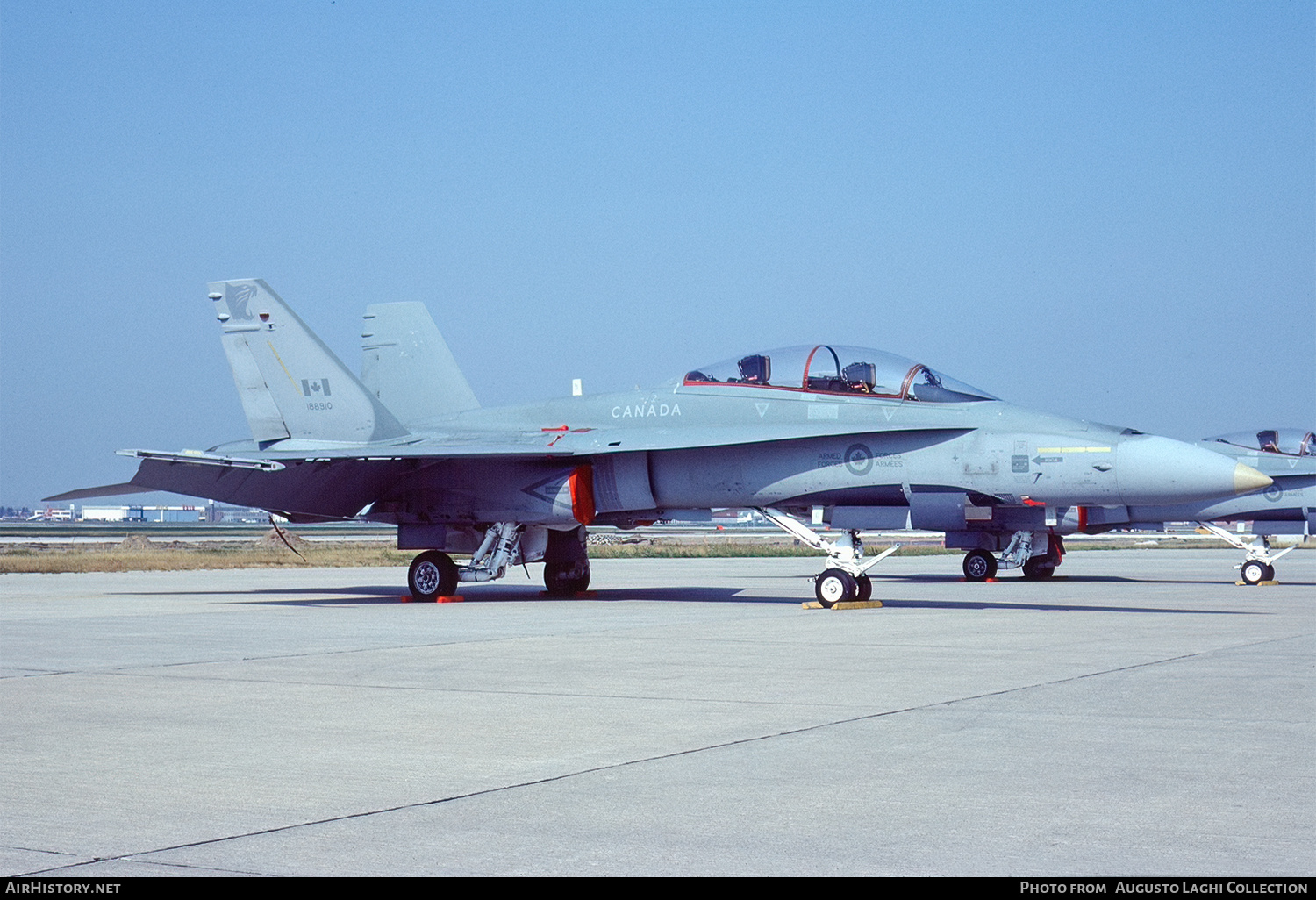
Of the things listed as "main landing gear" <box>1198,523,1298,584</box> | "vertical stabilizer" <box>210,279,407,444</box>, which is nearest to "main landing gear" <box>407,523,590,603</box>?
"vertical stabilizer" <box>210,279,407,444</box>

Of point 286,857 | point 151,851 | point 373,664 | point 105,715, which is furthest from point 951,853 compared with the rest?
point 373,664

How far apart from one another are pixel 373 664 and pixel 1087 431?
25.6ft

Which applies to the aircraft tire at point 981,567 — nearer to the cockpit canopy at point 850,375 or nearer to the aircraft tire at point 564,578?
the aircraft tire at point 564,578

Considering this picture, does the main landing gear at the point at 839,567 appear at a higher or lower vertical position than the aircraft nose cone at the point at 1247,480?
lower

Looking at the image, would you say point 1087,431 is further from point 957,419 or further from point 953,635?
point 953,635

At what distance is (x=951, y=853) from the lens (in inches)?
161

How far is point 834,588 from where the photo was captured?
1510cm

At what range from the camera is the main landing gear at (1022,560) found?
77.6ft

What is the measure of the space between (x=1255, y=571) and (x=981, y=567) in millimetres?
4404

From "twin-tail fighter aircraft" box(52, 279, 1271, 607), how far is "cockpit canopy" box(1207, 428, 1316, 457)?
539cm

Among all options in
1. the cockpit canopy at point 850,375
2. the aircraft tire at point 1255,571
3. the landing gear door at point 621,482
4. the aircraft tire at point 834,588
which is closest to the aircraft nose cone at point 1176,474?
the cockpit canopy at point 850,375

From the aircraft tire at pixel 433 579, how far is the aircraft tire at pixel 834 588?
4965mm
